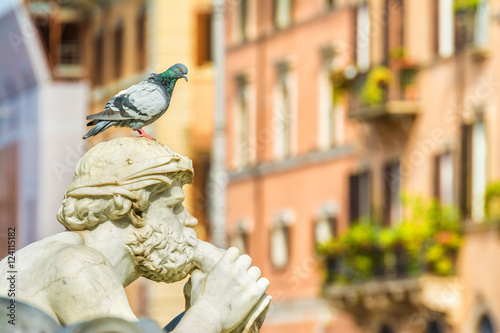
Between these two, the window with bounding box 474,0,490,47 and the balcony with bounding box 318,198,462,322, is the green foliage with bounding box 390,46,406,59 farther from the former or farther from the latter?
the window with bounding box 474,0,490,47

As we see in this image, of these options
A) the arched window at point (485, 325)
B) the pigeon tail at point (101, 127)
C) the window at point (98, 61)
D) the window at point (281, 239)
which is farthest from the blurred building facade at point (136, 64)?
the pigeon tail at point (101, 127)

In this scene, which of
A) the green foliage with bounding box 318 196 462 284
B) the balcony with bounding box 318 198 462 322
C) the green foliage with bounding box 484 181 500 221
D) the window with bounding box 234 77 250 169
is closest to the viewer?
the green foliage with bounding box 484 181 500 221

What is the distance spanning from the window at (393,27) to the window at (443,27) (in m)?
1.25

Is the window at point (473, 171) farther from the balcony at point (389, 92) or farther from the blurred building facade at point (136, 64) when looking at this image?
the blurred building facade at point (136, 64)

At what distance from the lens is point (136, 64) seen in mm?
40219

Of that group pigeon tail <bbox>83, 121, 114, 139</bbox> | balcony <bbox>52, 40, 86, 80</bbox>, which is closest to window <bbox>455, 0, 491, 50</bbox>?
balcony <bbox>52, 40, 86, 80</bbox>

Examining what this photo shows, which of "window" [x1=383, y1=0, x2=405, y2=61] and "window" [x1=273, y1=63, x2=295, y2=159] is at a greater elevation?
"window" [x1=383, y1=0, x2=405, y2=61]

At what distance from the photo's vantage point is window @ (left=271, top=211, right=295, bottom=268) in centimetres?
3600

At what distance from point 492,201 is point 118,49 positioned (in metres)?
17.2

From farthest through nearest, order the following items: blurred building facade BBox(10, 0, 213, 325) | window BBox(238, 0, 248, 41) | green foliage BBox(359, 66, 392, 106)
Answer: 1. window BBox(238, 0, 248, 41)
2. blurred building facade BBox(10, 0, 213, 325)
3. green foliage BBox(359, 66, 392, 106)

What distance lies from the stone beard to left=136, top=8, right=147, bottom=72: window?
114 ft

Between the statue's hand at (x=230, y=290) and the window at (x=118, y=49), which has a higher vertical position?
the window at (x=118, y=49)

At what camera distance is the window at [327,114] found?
34.2 metres

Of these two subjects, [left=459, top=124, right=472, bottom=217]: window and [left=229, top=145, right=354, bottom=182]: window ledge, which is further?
[left=229, top=145, right=354, bottom=182]: window ledge
